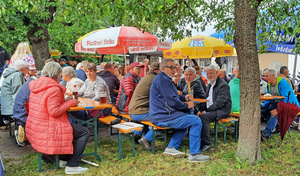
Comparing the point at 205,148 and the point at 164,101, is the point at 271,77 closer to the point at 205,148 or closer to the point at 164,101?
the point at 205,148

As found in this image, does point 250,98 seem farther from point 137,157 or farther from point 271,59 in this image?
point 271,59

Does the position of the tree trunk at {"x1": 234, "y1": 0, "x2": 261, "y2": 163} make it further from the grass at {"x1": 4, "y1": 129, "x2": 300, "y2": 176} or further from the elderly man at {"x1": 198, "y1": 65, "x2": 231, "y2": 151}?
the elderly man at {"x1": 198, "y1": 65, "x2": 231, "y2": 151}

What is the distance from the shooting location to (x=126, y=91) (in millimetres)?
5457

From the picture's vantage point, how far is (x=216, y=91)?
5.39m

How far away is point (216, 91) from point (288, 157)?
1.69m

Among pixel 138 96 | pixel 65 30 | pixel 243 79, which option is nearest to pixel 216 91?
pixel 243 79

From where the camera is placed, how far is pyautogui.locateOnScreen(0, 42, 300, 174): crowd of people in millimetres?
3693

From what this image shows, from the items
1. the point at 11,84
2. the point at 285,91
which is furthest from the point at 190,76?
the point at 11,84

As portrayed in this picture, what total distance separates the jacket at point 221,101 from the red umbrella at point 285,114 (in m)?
1.30

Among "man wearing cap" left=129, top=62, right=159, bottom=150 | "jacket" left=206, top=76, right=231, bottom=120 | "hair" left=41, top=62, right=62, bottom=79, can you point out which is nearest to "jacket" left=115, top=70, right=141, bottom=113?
Result: "man wearing cap" left=129, top=62, right=159, bottom=150

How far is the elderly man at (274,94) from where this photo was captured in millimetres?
5836

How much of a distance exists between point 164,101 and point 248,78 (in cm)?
136

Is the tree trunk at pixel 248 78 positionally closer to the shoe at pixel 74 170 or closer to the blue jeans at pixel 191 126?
the blue jeans at pixel 191 126

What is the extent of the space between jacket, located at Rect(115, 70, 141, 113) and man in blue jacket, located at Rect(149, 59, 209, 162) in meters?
0.93
